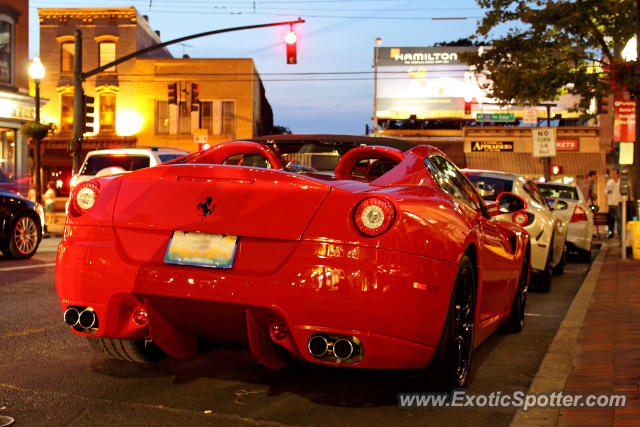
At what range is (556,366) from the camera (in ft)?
17.2

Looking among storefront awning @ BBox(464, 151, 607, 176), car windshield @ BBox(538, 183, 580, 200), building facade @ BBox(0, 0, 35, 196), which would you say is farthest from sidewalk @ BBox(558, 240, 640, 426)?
storefront awning @ BBox(464, 151, 607, 176)

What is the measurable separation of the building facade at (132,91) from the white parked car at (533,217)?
3190 centimetres

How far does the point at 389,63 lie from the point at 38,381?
5254 centimetres

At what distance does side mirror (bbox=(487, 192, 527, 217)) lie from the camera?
6.04 meters

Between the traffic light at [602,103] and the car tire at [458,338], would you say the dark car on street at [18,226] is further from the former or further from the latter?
the traffic light at [602,103]

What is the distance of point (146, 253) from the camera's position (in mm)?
4023

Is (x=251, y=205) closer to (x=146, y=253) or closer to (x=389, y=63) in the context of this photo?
(x=146, y=253)

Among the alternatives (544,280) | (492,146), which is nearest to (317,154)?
(544,280)

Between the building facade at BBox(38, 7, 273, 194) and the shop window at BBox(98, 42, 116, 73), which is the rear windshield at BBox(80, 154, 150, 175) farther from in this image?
the shop window at BBox(98, 42, 116, 73)

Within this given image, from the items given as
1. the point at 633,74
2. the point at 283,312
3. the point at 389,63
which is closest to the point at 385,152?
the point at 283,312

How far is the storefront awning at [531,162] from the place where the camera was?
48125mm

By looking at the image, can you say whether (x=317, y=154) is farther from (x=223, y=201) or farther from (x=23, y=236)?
(x=23, y=236)

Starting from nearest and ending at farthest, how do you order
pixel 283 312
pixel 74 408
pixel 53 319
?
1. pixel 283 312
2. pixel 74 408
3. pixel 53 319

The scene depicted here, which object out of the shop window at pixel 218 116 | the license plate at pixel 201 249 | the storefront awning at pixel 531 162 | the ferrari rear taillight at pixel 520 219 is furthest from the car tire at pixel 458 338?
the storefront awning at pixel 531 162
